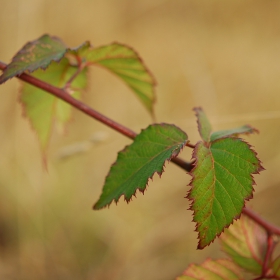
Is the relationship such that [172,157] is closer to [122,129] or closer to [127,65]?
[122,129]

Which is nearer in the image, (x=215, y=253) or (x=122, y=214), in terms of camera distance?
(x=215, y=253)

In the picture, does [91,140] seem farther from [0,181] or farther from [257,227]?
[0,181]

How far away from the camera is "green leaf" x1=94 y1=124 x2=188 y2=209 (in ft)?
1.52

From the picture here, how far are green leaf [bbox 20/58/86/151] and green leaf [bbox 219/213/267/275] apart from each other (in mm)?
356

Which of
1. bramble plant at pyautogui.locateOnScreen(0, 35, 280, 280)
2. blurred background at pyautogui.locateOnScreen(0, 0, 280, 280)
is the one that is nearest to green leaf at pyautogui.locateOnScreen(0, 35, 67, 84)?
bramble plant at pyautogui.locateOnScreen(0, 35, 280, 280)

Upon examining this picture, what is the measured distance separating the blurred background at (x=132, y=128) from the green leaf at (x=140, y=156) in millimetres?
767

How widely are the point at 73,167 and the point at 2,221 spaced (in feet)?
1.48

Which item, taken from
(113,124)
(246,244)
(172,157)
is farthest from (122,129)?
(246,244)

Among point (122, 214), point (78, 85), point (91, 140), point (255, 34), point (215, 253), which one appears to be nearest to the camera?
point (78, 85)

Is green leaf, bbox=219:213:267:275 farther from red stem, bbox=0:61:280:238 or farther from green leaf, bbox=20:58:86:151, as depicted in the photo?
green leaf, bbox=20:58:86:151

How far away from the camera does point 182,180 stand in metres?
2.14

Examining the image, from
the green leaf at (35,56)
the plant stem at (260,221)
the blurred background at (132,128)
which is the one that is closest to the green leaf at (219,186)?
the plant stem at (260,221)

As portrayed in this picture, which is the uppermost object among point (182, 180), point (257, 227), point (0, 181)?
point (257, 227)

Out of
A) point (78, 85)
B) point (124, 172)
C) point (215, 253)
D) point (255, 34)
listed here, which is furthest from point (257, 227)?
point (255, 34)
